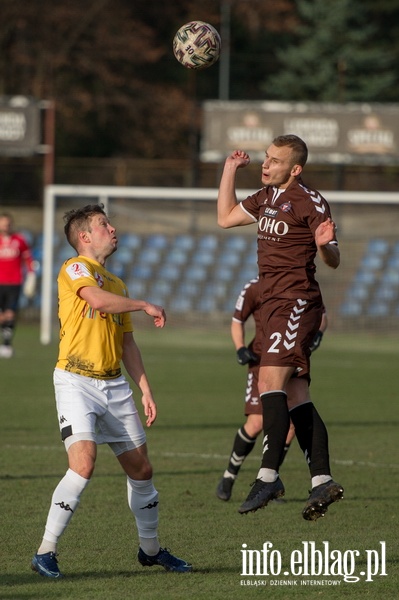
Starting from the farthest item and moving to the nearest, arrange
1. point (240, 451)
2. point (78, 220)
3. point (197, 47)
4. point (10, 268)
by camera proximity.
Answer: point (10, 268) → point (240, 451) → point (197, 47) → point (78, 220)

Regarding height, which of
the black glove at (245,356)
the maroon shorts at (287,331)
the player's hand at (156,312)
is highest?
the player's hand at (156,312)

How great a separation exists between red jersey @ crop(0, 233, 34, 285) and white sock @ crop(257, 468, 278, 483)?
1433cm

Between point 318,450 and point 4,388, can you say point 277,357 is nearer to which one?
point 318,450

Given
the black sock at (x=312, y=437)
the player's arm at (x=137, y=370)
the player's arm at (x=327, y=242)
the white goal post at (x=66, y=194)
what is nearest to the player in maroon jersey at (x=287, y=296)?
the black sock at (x=312, y=437)

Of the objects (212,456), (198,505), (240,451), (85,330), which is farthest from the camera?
(212,456)

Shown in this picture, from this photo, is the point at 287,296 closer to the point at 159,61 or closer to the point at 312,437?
the point at 312,437

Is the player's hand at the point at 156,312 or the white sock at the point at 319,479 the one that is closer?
the player's hand at the point at 156,312

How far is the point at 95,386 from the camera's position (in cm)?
606

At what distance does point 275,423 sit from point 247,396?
2.13 meters

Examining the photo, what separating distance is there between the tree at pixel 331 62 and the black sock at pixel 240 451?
32672 mm

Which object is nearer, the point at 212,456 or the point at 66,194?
the point at 212,456

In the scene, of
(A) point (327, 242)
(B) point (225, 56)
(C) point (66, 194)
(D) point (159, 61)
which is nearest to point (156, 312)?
(A) point (327, 242)

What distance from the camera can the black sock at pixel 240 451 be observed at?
873cm

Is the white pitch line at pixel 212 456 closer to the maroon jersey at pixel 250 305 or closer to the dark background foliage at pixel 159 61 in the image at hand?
the maroon jersey at pixel 250 305
